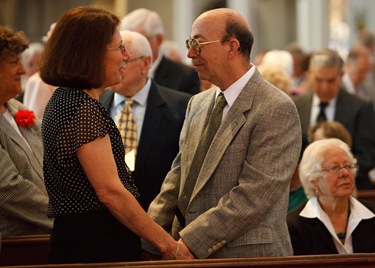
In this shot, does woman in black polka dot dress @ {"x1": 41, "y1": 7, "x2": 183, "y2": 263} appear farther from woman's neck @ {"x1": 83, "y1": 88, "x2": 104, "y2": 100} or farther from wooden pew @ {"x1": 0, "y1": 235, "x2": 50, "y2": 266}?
wooden pew @ {"x1": 0, "y1": 235, "x2": 50, "y2": 266}

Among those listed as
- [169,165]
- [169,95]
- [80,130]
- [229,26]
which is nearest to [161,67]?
[169,95]

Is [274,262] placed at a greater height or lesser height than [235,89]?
lesser

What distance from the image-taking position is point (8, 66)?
17.4 ft

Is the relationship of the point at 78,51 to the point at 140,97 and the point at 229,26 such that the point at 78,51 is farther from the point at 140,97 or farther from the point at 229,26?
the point at 140,97

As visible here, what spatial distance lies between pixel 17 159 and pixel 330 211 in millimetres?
1871

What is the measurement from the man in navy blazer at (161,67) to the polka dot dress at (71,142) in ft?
10.1

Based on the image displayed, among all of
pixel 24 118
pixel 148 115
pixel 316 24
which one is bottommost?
pixel 316 24

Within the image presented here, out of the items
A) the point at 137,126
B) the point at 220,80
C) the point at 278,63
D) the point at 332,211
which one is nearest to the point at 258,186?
the point at 220,80

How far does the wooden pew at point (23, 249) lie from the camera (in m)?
4.66

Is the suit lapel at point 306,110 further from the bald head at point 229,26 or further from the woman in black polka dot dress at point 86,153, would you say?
the woman in black polka dot dress at point 86,153

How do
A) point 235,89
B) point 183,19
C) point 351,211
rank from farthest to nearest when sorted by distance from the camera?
point 183,19, point 351,211, point 235,89

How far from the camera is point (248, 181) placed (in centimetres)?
427

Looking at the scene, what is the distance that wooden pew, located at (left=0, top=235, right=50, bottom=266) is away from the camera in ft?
15.3

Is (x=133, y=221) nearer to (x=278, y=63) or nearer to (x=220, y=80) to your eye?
(x=220, y=80)
